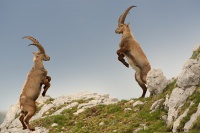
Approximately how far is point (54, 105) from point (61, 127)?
7.29 metres

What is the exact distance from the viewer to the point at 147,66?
76.6 feet

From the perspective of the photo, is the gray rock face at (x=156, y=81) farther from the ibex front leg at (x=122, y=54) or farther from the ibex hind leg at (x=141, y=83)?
the ibex front leg at (x=122, y=54)

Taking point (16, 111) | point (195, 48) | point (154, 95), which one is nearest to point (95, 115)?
point (154, 95)

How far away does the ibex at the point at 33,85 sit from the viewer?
22484 millimetres

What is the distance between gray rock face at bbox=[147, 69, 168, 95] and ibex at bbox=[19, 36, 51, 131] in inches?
242

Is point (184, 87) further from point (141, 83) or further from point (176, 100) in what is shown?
point (141, 83)

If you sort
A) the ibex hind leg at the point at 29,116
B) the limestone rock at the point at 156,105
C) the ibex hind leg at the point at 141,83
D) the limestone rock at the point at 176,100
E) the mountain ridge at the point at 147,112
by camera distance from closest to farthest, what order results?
the mountain ridge at the point at 147,112, the limestone rock at the point at 176,100, the limestone rock at the point at 156,105, the ibex hind leg at the point at 29,116, the ibex hind leg at the point at 141,83

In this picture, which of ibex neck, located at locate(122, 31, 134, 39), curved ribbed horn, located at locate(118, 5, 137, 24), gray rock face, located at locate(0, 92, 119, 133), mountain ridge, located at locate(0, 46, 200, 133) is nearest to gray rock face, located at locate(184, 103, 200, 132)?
mountain ridge, located at locate(0, 46, 200, 133)

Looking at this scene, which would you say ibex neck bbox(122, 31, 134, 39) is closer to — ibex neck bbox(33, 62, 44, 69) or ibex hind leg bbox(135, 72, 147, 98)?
ibex hind leg bbox(135, 72, 147, 98)

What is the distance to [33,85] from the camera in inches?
899

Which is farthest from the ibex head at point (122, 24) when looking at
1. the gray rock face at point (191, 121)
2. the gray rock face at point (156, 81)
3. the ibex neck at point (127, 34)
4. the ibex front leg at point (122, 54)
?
the gray rock face at point (191, 121)

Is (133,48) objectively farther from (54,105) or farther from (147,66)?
(54,105)

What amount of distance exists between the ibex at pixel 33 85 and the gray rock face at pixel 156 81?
20.2 ft

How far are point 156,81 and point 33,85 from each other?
23.6 feet
